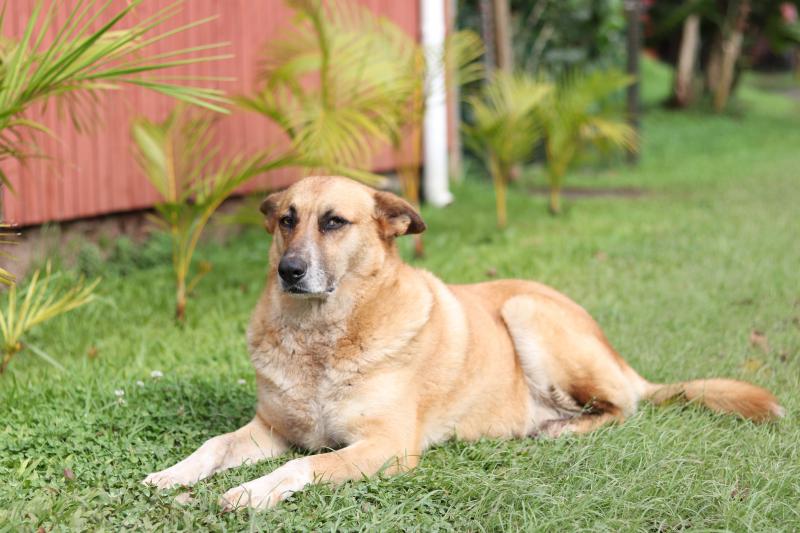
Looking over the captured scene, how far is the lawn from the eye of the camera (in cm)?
342

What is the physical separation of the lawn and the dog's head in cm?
84

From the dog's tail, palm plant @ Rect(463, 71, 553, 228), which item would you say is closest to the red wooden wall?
palm plant @ Rect(463, 71, 553, 228)

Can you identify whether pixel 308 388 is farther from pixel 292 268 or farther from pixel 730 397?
pixel 730 397

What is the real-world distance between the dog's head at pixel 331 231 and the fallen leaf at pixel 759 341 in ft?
9.25

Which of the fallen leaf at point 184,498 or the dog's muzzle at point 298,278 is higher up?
the dog's muzzle at point 298,278

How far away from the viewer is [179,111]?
6793 millimetres

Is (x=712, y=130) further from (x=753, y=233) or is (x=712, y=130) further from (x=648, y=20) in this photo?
(x=753, y=233)

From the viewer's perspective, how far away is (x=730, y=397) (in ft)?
14.5

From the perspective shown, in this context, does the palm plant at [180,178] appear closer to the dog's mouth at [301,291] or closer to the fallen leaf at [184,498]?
the dog's mouth at [301,291]

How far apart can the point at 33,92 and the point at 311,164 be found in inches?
84.0

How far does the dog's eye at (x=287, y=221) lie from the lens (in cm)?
395

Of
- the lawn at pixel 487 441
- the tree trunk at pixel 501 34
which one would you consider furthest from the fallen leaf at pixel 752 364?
the tree trunk at pixel 501 34

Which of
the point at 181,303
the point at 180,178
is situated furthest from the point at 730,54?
the point at 181,303

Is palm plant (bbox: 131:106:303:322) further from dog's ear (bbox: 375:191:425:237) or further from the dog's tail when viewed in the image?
the dog's tail
